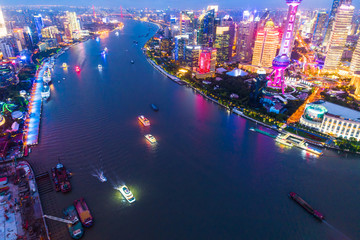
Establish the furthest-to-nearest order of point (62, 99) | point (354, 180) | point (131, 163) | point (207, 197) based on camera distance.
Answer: point (62, 99), point (131, 163), point (354, 180), point (207, 197)

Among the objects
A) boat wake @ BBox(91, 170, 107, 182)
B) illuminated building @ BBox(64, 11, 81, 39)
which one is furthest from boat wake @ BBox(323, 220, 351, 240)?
illuminated building @ BBox(64, 11, 81, 39)

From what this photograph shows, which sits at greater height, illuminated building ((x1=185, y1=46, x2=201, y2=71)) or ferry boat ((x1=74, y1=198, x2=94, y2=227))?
illuminated building ((x1=185, y1=46, x2=201, y2=71))

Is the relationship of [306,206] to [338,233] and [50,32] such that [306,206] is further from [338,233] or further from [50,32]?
[50,32]

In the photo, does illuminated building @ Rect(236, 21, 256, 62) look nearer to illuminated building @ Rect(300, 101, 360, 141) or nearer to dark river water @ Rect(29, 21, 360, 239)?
dark river water @ Rect(29, 21, 360, 239)

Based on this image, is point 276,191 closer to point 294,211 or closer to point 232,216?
point 294,211

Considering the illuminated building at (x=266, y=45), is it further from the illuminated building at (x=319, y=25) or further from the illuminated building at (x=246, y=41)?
the illuminated building at (x=319, y=25)

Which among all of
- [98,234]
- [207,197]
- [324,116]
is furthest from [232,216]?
[324,116]
